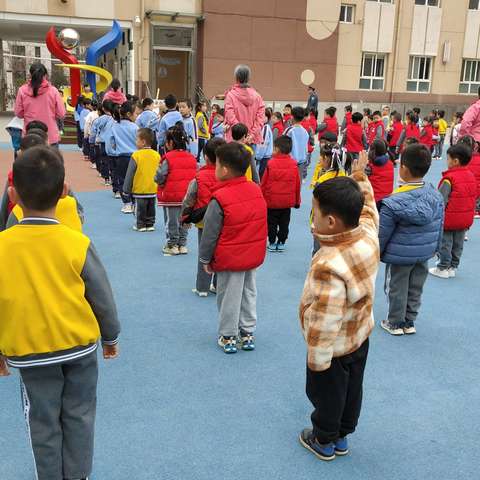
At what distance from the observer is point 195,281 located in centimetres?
557

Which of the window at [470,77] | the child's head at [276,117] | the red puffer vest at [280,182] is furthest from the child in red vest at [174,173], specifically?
the window at [470,77]

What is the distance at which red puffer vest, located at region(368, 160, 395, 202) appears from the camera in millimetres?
6918

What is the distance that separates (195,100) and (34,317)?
23349mm

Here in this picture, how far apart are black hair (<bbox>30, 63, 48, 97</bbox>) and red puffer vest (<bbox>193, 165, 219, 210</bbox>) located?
348cm

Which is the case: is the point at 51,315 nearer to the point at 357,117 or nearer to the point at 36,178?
the point at 36,178

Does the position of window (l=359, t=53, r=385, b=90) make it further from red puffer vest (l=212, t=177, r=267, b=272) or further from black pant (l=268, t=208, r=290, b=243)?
red puffer vest (l=212, t=177, r=267, b=272)

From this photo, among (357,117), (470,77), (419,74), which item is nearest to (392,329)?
(357,117)

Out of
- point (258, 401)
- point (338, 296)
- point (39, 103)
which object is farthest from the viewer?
point (39, 103)

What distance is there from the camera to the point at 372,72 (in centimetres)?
2714

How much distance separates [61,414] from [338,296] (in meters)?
1.34

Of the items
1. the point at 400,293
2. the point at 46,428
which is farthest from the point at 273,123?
the point at 46,428

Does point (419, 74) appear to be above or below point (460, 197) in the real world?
above

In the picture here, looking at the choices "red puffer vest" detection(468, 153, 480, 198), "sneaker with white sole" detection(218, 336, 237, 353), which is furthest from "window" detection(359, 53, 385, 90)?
"sneaker with white sole" detection(218, 336, 237, 353)

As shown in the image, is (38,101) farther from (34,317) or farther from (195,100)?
(195,100)
